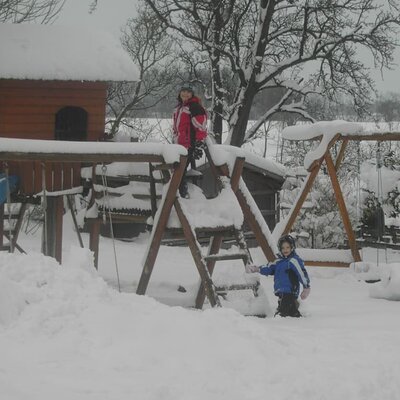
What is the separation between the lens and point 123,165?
32.5 feet

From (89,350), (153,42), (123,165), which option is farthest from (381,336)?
(153,42)

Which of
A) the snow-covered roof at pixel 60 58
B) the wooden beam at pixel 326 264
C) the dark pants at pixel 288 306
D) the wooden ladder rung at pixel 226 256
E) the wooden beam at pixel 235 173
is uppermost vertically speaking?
the snow-covered roof at pixel 60 58

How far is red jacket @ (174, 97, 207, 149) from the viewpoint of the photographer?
9.18 metres

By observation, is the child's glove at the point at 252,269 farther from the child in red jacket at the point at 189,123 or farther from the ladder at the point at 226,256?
the child in red jacket at the point at 189,123

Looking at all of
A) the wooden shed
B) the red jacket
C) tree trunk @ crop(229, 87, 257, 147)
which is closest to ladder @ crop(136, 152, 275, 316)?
the red jacket

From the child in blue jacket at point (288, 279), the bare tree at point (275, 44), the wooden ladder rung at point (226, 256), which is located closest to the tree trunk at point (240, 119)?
the bare tree at point (275, 44)

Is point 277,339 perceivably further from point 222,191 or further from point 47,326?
point 222,191

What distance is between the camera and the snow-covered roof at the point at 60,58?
13.5 metres

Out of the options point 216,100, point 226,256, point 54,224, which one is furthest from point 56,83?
point 216,100

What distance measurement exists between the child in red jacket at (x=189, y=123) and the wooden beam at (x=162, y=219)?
0.61 m

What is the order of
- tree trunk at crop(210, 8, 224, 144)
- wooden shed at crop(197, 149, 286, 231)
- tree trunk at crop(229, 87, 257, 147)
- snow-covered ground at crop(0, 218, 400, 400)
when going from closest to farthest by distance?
1. snow-covered ground at crop(0, 218, 400, 400)
2. wooden shed at crop(197, 149, 286, 231)
3. tree trunk at crop(229, 87, 257, 147)
4. tree trunk at crop(210, 8, 224, 144)

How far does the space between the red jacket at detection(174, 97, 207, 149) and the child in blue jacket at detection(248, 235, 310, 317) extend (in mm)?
1909

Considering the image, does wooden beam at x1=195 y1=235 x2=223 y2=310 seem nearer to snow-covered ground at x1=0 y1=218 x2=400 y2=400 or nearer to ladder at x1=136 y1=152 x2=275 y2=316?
ladder at x1=136 y1=152 x2=275 y2=316

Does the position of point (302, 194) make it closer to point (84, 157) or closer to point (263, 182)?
point (84, 157)
